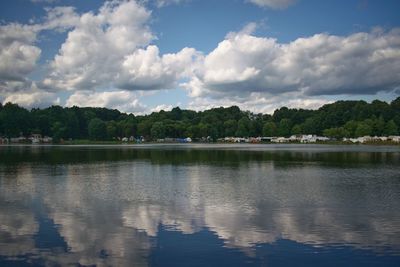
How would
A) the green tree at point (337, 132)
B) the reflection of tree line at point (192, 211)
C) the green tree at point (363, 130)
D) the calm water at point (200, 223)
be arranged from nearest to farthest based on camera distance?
the calm water at point (200, 223)
the reflection of tree line at point (192, 211)
the green tree at point (363, 130)
the green tree at point (337, 132)

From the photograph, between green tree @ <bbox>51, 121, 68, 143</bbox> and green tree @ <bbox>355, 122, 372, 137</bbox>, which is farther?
green tree @ <bbox>51, 121, 68, 143</bbox>

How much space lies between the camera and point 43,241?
14.8 meters

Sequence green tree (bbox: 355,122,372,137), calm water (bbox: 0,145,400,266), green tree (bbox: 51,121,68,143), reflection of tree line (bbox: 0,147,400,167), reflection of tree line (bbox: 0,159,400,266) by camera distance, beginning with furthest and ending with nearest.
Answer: green tree (bbox: 51,121,68,143)
green tree (bbox: 355,122,372,137)
reflection of tree line (bbox: 0,147,400,167)
reflection of tree line (bbox: 0,159,400,266)
calm water (bbox: 0,145,400,266)

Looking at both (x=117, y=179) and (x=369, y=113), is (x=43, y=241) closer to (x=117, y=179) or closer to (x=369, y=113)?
(x=117, y=179)

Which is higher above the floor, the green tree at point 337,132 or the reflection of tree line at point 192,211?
the green tree at point 337,132

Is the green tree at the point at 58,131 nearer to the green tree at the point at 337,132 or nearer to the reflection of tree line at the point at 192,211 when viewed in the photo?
the green tree at the point at 337,132

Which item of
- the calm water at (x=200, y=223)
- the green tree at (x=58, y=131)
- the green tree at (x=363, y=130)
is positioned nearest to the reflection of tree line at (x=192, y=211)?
the calm water at (x=200, y=223)

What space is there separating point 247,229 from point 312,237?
2502 millimetres

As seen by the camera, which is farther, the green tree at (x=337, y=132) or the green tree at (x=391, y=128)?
the green tree at (x=337, y=132)

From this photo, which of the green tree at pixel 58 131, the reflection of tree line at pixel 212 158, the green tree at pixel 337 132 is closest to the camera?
the reflection of tree line at pixel 212 158

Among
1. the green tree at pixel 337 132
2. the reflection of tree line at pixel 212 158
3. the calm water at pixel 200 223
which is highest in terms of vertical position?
the green tree at pixel 337 132

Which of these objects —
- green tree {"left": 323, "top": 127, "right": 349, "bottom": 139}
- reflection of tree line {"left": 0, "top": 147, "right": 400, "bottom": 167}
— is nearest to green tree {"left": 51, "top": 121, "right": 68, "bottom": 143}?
green tree {"left": 323, "top": 127, "right": 349, "bottom": 139}

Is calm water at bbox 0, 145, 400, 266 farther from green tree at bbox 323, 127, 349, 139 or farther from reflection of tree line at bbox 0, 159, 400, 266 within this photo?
green tree at bbox 323, 127, 349, 139

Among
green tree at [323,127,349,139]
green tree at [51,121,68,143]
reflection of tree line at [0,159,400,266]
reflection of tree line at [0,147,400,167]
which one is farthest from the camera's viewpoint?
green tree at [51,121,68,143]
